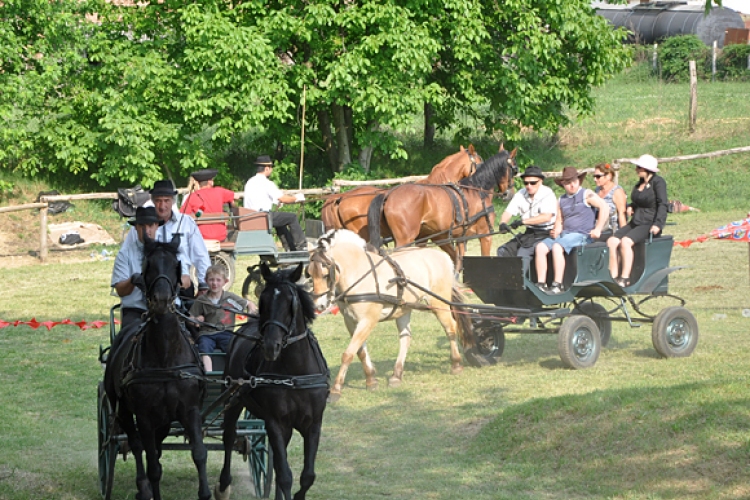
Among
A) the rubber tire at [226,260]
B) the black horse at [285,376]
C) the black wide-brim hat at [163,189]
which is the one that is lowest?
the rubber tire at [226,260]

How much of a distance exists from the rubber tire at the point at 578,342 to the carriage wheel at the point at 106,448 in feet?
17.8

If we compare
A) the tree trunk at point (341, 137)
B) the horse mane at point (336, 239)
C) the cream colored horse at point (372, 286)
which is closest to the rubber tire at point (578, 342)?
the cream colored horse at point (372, 286)

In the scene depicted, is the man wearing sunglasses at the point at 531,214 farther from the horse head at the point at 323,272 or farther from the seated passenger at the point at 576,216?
the horse head at the point at 323,272

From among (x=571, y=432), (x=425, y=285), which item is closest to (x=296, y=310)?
(x=571, y=432)

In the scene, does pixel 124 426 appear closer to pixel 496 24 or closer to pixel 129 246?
pixel 129 246

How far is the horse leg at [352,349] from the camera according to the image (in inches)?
408

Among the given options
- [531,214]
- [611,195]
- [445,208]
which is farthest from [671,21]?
→ [531,214]

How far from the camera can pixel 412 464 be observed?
816 cm

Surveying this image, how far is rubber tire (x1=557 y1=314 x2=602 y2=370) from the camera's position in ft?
36.7

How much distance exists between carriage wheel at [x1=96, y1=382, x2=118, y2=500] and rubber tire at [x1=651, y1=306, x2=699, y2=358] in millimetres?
6614

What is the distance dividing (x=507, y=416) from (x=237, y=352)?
304 centimetres

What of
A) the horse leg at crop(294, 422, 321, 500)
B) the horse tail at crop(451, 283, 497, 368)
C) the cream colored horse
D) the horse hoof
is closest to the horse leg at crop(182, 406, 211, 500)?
the horse leg at crop(294, 422, 321, 500)

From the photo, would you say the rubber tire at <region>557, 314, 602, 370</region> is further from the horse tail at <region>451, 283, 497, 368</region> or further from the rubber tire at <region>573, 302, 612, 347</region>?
the horse tail at <region>451, 283, 497, 368</region>

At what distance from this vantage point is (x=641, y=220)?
11.7m
